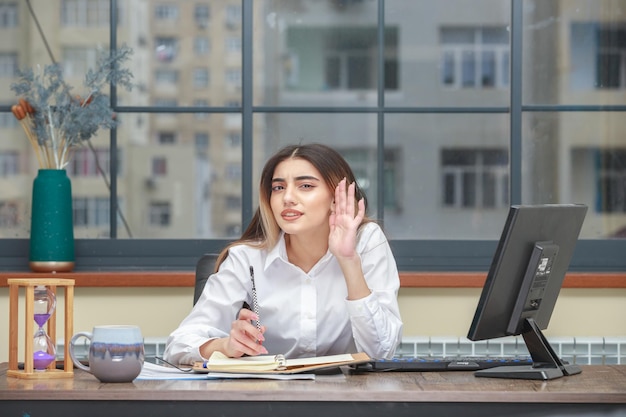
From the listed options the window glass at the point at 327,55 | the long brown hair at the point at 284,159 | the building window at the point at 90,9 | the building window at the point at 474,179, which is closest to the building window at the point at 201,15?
→ the window glass at the point at 327,55

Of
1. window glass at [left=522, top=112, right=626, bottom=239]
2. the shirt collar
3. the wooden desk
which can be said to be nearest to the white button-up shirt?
the shirt collar

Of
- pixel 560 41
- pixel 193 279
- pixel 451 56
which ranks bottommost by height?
pixel 193 279

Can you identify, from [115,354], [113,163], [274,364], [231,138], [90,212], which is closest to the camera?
[115,354]

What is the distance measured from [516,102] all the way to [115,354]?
2162mm

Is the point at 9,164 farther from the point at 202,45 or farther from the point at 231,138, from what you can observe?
the point at 231,138

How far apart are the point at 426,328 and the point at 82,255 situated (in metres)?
1.19

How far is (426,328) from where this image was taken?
11.9 ft

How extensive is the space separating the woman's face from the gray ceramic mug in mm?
551

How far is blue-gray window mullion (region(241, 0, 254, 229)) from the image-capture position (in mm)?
3783

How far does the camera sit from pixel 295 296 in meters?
2.60

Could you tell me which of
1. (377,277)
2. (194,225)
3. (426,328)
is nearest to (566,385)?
(377,277)

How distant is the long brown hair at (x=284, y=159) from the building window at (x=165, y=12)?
32.0 ft

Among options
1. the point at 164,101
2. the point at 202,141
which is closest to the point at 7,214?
the point at 164,101

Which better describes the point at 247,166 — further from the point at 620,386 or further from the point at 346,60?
the point at 346,60
